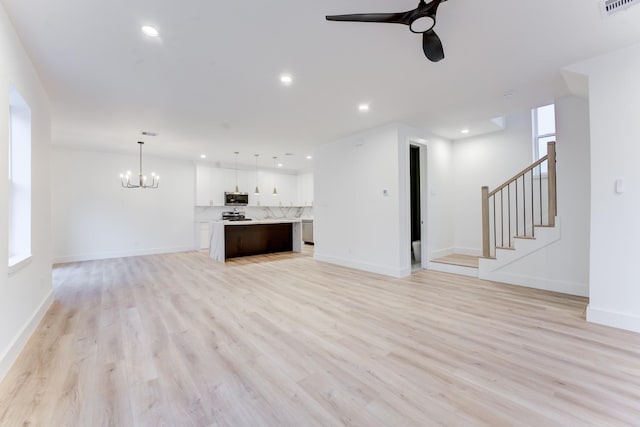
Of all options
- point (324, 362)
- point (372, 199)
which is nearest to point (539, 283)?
point (372, 199)

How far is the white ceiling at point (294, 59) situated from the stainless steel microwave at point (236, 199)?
154 inches

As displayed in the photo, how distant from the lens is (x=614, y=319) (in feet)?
8.86

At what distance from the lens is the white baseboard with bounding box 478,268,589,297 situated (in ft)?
11.9

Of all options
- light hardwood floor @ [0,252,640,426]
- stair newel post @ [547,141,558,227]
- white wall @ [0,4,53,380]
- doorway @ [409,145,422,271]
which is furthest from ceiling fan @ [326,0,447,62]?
doorway @ [409,145,422,271]

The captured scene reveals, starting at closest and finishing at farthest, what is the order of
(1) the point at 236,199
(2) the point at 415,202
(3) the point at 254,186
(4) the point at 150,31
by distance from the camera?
(4) the point at 150,31 → (2) the point at 415,202 → (1) the point at 236,199 → (3) the point at 254,186

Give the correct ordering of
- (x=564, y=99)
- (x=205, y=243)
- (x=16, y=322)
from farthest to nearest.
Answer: (x=205, y=243) < (x=564, y=99) < (x=16, y=322)

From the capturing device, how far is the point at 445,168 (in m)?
5.89

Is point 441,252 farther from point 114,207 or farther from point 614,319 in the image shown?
point 114,207

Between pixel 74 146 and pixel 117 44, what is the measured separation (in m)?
5.43

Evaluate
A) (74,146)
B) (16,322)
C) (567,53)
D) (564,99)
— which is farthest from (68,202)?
(564,99)

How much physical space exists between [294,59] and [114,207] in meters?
6.79

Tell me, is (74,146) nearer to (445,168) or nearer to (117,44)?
(117,44)

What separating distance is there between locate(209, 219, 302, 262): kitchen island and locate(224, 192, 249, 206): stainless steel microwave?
1.73 m

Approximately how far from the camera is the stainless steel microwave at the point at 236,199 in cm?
Result: 856
